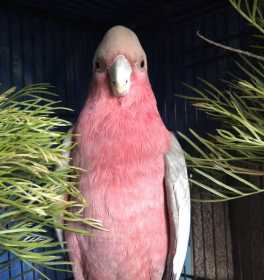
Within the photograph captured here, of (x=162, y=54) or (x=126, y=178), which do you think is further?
(x=162, y=54)

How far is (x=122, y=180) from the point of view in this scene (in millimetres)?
558

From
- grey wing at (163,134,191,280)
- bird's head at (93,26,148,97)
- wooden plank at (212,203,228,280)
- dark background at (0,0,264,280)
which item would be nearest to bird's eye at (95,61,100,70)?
bird's head at (93,26,148,97)

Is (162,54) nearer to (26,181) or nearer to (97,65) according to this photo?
(97,65)

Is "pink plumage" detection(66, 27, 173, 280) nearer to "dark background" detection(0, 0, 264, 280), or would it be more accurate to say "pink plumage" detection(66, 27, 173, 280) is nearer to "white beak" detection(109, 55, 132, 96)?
"white beak" detection(109, 55, 132, 96)

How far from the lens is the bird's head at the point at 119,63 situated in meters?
0.55

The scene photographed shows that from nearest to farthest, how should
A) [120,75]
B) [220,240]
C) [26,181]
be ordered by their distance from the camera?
[26,181]
[120,75]
[220,240]

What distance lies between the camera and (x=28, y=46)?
907 millimetres

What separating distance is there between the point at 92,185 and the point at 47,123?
18 cm

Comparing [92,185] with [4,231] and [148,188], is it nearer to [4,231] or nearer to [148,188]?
[148,188]

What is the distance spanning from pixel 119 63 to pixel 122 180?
0.17 m

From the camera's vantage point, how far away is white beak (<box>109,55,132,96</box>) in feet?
1.78

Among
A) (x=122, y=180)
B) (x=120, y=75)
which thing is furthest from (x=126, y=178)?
(x=120, y=75)

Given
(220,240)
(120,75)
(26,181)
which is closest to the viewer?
(26,181)

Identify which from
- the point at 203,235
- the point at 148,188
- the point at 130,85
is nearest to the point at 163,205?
the point at 148,188
